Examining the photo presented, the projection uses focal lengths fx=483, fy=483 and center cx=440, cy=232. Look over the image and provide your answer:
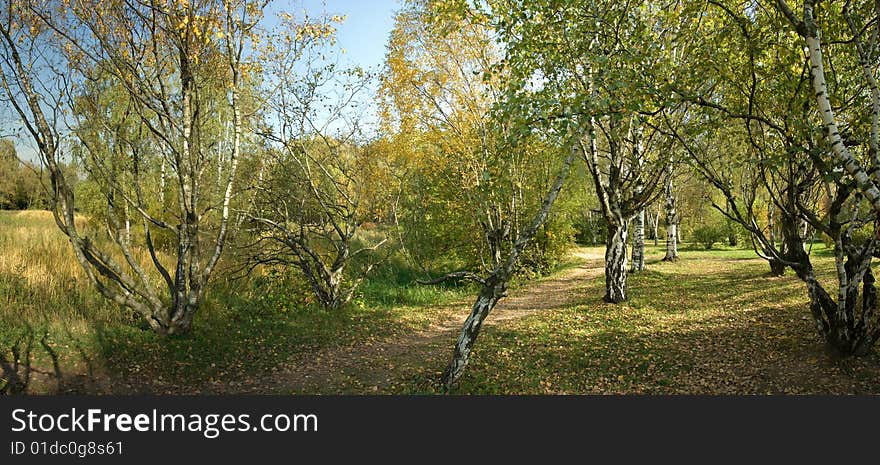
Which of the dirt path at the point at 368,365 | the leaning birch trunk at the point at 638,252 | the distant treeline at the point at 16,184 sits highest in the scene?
the distant treeline at the point at 16,184

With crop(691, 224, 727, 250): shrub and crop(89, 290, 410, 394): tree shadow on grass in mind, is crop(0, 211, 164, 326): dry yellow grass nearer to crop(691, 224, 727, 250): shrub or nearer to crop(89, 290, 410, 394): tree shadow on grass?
crop(89, 290, 410, 394): tree shadow on grass

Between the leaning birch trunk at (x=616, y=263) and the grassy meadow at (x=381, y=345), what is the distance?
1.50ft

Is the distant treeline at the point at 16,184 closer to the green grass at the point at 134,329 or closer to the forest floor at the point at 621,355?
the green grass at the point at 134,329

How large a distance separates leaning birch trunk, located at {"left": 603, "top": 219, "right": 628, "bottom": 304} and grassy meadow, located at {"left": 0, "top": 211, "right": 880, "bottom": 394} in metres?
0.46

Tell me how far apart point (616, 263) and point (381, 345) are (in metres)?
5.90

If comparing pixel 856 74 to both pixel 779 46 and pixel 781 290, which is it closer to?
pixel 779 46

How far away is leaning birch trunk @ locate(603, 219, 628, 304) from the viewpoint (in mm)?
11359

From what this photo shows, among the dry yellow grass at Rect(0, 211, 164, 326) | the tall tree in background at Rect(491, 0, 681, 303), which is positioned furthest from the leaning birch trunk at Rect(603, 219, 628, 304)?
the dry yellow grass at Rect(0, 211, 164, 326)

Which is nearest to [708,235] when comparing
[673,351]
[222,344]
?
[673,351]

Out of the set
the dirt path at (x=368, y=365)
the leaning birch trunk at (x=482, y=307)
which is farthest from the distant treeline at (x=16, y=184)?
the leaning birch trunk at (x=482, y=307)

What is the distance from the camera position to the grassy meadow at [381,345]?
646 cm

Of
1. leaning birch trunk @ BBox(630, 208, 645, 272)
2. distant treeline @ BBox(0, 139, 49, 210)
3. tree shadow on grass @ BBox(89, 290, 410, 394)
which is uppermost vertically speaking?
distant treeline @ BBox(0, 139, 49, 210)

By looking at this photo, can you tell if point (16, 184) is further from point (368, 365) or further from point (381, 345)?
point (368, 365)

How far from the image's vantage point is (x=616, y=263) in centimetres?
1142
